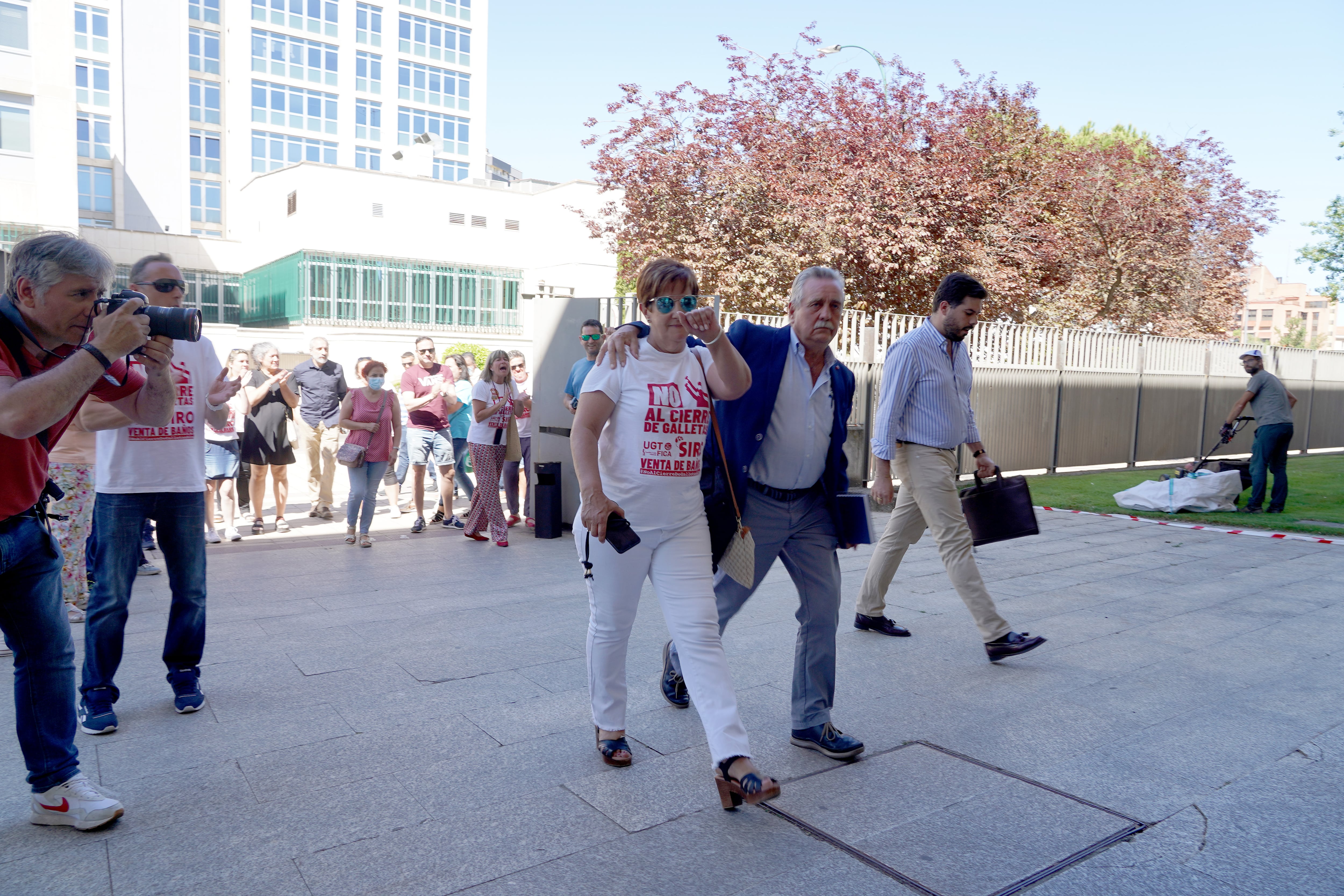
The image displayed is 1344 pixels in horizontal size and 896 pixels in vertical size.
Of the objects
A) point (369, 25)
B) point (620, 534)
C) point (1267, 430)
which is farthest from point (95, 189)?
point (620, 534)

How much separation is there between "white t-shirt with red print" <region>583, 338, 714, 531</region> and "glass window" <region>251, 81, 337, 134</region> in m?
54.0

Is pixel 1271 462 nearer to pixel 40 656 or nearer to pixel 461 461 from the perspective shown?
pixel 461 461

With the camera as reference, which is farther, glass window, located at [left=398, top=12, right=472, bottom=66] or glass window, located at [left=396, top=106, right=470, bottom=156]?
glass window, located at [left=396, top=106, right=470, bottom=156]

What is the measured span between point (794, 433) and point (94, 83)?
6229cm

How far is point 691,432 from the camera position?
340 centimetres

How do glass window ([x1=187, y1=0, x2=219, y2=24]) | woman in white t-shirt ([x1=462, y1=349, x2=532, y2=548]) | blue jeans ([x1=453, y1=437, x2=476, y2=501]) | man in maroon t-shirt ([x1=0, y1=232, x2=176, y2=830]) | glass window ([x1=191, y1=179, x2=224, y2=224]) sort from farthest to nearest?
glass window ([x1=191, y1=179, x2=224, y2=224]) < glass window ([x1=187, y1=0, x2=219, y2=24]) < blue jeans ([x1=453, y1=437, x2=476, y2=501]) < woman in white t-shirt ([x1=462, y1=349, x2=532, y2=548]) < man in maroon t-shirt ([x1=0, y1=232, x2=176, y2=830])

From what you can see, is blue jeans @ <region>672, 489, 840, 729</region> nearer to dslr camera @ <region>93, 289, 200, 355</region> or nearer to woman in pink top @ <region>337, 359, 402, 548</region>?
dslr camera @ <region>93, 289, 200, 355</region>

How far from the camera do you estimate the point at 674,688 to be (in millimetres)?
4277

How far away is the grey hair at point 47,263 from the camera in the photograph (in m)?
2.87

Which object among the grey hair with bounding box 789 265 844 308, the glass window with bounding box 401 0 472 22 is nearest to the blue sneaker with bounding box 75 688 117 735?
the grey hair with bounding box 789 265 844 308

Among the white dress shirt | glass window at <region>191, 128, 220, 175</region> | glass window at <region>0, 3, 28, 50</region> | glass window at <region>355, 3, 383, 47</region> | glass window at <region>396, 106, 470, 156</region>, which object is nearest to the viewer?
the white dress shirt

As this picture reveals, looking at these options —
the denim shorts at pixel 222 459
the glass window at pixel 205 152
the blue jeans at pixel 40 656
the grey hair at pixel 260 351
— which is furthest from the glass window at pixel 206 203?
the blue jeans at pixel 40 656

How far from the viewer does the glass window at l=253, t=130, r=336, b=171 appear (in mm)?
50531

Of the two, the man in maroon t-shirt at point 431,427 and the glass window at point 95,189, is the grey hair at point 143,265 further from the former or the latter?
the glass window at point 95,189
